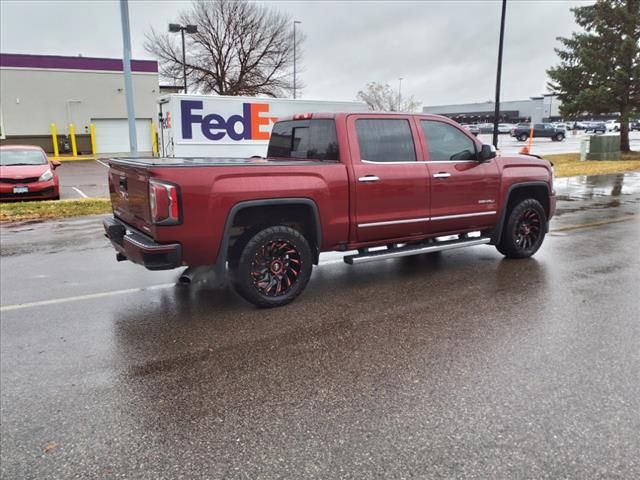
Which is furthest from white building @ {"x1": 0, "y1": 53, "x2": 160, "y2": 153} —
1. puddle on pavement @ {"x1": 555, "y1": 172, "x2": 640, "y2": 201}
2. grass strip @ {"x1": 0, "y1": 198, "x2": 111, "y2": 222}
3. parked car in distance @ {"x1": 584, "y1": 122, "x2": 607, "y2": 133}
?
parked car in distance @ {"x1": 584, "y1": 122, "x2": 607, "y2": 133}

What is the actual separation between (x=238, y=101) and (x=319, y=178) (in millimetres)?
13648

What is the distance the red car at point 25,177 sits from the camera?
12.6m

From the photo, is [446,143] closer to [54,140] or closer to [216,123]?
[216,123]

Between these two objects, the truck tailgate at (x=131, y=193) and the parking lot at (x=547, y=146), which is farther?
the parking lot at (x=547, y=146)

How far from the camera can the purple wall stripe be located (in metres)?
31.9

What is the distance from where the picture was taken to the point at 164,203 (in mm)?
4422

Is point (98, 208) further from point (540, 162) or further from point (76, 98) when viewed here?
point (76, 98)

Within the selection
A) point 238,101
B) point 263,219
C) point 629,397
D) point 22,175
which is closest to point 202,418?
point 263,219

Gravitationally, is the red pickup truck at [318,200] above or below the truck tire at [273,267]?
above

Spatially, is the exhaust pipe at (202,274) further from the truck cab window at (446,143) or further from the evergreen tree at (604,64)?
the evergreen tree at (604,64)

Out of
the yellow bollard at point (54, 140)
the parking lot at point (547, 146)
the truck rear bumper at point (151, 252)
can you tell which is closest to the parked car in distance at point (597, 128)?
the parking lot at point (547, 146)

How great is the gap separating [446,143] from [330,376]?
364cm

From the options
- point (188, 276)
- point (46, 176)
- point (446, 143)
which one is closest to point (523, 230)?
point (446, 143)

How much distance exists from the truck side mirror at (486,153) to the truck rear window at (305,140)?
1.96 metres
